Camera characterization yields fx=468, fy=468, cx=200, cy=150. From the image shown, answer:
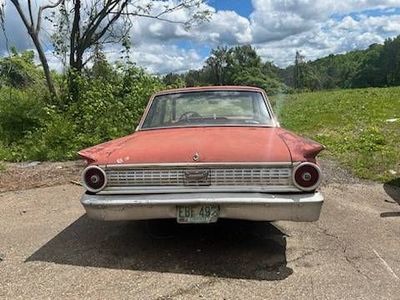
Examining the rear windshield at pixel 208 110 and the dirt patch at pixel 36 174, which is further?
the dirt patch at pixel 36 174

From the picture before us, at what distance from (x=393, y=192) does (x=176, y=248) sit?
11.7ft

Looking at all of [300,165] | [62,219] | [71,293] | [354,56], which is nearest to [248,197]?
[300,165]

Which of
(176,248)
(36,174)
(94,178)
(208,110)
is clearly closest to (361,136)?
(208,110)

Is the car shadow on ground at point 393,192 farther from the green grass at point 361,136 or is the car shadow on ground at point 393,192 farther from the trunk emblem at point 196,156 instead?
the trunk emblem at point 196,156

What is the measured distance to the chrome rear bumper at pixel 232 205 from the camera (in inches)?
148

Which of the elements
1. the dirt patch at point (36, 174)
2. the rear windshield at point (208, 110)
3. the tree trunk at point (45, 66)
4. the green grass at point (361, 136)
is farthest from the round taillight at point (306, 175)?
the tree trunk at point (45, 66)

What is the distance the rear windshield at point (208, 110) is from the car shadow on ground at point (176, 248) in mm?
1095

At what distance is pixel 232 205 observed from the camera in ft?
12.4

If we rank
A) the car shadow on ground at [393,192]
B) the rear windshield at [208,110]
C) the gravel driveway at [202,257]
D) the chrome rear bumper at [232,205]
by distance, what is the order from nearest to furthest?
the gravel driveway at [202,257]
the chrome rear bumper at [232,205]
the rear windshield at [208,110]
the car shadow on ground at [393,192]

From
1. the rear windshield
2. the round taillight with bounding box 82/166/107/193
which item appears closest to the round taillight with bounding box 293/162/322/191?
the rear windshield

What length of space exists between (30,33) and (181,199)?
9.21 m

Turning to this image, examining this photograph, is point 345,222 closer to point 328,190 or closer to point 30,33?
point 328,190

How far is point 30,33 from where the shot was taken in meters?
11.5

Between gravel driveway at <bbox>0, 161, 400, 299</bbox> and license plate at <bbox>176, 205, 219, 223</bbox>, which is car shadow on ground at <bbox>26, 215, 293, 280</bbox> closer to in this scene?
gravel driveway at <bbox>0, 161, 400, 299</bbox>
